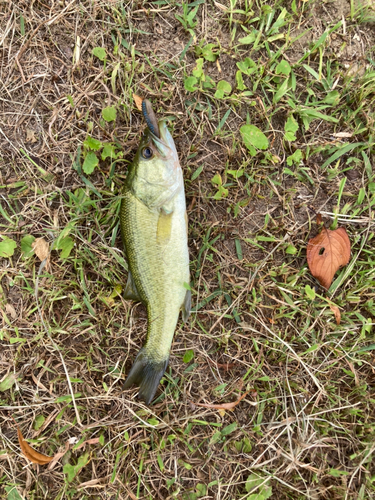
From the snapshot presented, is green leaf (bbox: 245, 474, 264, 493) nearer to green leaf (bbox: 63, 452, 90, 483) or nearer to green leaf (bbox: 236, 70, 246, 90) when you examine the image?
green leaf (bbox: 63, 452, 90, 483)

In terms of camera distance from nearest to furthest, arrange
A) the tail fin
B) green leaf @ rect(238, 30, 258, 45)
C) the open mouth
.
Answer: the open mouth < the tail fin < green leaf @ rect(238, 30, 258, 45)

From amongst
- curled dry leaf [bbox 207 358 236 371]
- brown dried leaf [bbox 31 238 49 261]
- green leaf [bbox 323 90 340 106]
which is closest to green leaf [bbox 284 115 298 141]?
green leaf [bbox 323 90 340 106]

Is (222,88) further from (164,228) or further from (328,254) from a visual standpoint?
(328,254)

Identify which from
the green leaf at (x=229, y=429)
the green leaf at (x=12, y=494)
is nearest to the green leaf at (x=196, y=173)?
the green leaf at (x=229, y=429)

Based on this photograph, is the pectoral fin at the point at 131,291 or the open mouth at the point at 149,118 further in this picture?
the pectoral fin at the point at 131,291

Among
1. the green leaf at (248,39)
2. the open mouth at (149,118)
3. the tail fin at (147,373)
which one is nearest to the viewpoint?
the open mouth at (149,118)

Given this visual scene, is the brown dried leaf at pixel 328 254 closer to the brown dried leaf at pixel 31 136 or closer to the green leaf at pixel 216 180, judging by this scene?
the green leaf at pixel 216 180

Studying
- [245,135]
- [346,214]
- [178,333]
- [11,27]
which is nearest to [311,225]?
[346,214]
